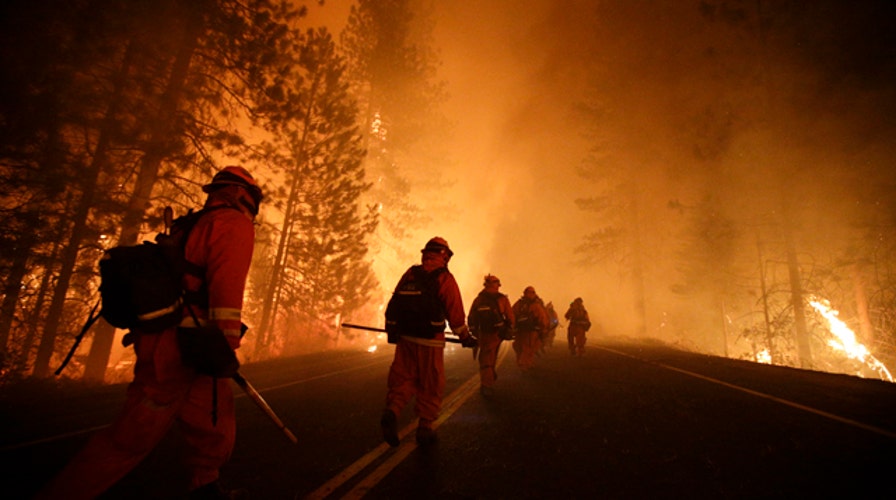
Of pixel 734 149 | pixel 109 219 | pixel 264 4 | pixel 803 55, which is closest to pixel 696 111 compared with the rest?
pixel 734 149

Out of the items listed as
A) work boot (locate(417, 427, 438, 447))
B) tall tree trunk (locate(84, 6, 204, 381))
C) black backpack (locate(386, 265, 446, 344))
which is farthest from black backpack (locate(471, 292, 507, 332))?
tall tree trunk (locate(84, 6, 204, 381))

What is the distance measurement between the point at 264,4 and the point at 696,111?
71.6ft

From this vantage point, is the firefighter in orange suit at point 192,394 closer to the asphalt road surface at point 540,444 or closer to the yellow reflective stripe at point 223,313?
the yellow reflective stripe at point 223,313

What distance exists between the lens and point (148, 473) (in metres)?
3.33

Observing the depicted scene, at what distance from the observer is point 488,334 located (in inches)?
315

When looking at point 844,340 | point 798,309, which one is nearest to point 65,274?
point 798,309

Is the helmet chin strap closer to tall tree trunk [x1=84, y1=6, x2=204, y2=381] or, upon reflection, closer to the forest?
the forest

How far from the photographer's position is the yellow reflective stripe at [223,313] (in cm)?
244

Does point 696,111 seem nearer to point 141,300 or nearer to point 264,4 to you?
point 264,4

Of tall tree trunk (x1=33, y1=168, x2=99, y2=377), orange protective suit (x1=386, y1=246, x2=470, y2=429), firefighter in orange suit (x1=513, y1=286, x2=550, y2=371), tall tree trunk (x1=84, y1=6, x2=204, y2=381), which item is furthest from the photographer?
firefighter in orange suit (x1=513, y1=286, x2=550, y2=371)

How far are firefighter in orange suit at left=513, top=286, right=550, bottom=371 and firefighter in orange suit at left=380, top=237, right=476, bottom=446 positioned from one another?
5817 millimetres

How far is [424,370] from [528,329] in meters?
6.54

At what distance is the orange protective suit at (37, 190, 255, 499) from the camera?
208 cm

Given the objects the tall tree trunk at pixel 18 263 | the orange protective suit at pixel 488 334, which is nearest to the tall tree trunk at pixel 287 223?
the tall tree trunk at pixel 18 263
